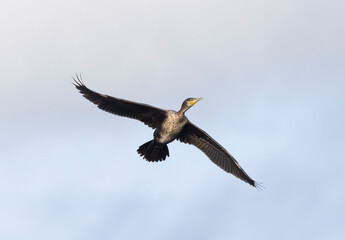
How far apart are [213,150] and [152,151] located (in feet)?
6.90

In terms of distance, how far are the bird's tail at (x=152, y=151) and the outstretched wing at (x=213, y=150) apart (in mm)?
1089

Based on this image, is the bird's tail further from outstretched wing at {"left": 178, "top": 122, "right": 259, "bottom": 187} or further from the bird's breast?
outstretched wing at {"left": 178, "top": 122, "right": 259, "bottom": 187}

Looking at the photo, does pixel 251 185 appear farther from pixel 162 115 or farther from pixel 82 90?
pixel 82 90

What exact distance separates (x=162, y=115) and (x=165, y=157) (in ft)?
4.82

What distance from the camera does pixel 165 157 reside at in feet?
70.4

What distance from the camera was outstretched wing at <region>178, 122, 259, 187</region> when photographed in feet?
72.0

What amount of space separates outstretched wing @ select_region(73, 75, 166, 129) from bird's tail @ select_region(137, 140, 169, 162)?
62cm

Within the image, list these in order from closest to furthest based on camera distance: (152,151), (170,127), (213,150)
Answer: (170,127)
(152,151)
(213,150)

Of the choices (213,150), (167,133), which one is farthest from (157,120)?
(213,150)

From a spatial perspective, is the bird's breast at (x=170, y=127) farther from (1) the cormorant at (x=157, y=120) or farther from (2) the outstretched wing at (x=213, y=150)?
(2) the outstretched wing at (x=213, y=150)

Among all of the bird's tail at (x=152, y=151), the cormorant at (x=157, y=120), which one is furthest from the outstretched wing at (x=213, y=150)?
the bird's tail at (x=152, y=151)

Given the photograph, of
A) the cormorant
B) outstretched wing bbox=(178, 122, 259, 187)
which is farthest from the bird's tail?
outstretched wing bbox=(178, 122, 259, 187)

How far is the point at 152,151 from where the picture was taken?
2130 centimetres

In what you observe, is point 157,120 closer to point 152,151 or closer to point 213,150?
point 152,151
